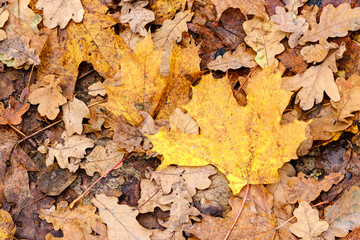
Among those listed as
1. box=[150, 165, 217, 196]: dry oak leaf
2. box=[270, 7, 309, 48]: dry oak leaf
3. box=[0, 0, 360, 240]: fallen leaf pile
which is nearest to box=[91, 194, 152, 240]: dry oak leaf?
box=[0, 0, 360, 240]: fallen leaf pile

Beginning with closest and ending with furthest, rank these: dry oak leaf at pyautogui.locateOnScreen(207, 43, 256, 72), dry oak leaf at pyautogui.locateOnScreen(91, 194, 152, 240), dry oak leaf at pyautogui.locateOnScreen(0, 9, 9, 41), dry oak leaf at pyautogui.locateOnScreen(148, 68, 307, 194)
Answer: dry oak leaf at pyautogui.locateOnScreen(148, 68, 307, 194)
dry oak leaf at pyautogui.locateOnScreen(91, 194, 152, 240)
dry oak leaf at pyautogui.locateOnScreen(207, 43, 256, 72)
dry oak leaf at pyautogui.locateOnScreen(0, 9, 9, 41)

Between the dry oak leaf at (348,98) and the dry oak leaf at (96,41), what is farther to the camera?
the dry oak leaf at (96,41)

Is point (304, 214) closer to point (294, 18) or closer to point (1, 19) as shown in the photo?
point (294, 18)

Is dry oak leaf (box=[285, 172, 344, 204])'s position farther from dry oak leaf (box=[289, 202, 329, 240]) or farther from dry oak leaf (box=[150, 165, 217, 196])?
dry oak leaf (box=[150, 165, 217, 196])

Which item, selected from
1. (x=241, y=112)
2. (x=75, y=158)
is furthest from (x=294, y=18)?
(x=75, y=158)

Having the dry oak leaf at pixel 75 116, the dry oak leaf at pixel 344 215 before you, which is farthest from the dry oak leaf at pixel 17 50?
the dry oak leaf at pixel 344 215

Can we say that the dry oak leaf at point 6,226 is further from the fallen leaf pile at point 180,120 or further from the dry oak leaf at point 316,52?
the dry oak leaf at point 316,52
